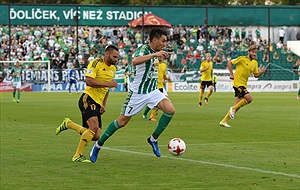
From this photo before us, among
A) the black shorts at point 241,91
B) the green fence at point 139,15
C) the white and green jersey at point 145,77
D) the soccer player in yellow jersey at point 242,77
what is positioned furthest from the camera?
the green fence at point 139,15

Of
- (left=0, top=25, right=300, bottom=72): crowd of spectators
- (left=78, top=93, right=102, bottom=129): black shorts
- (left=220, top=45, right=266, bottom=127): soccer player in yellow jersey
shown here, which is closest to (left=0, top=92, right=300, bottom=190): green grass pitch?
(left=220, top=45, right=266, bottom=127): soccer player in yellow jersey

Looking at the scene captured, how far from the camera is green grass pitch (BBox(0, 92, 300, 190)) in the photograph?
1073 cm

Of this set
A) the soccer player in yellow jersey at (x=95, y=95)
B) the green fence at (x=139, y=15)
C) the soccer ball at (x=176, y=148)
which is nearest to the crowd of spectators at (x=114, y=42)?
the green fence at (x=139, y=15)

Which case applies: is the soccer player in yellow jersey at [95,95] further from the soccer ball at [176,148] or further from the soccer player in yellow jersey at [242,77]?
the soccer player in yellow jersey at [242,77]

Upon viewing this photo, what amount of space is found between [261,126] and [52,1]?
62713 mm

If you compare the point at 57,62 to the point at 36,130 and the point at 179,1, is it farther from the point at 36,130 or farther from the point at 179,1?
the point at 36,130

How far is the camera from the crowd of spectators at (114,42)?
180 ft

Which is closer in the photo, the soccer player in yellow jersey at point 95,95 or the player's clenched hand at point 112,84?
the player's clenched hand at point 112,84

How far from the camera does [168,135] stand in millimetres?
18906

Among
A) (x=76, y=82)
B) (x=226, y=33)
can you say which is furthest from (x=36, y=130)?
(x=226, y=33)

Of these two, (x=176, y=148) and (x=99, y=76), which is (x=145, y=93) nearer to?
(x=99, y=76)

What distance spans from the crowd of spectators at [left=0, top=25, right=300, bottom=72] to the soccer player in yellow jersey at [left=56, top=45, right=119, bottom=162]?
39165 mm

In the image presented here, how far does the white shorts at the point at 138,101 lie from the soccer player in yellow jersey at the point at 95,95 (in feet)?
1.52

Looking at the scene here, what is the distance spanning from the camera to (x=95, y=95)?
44.0 feet
